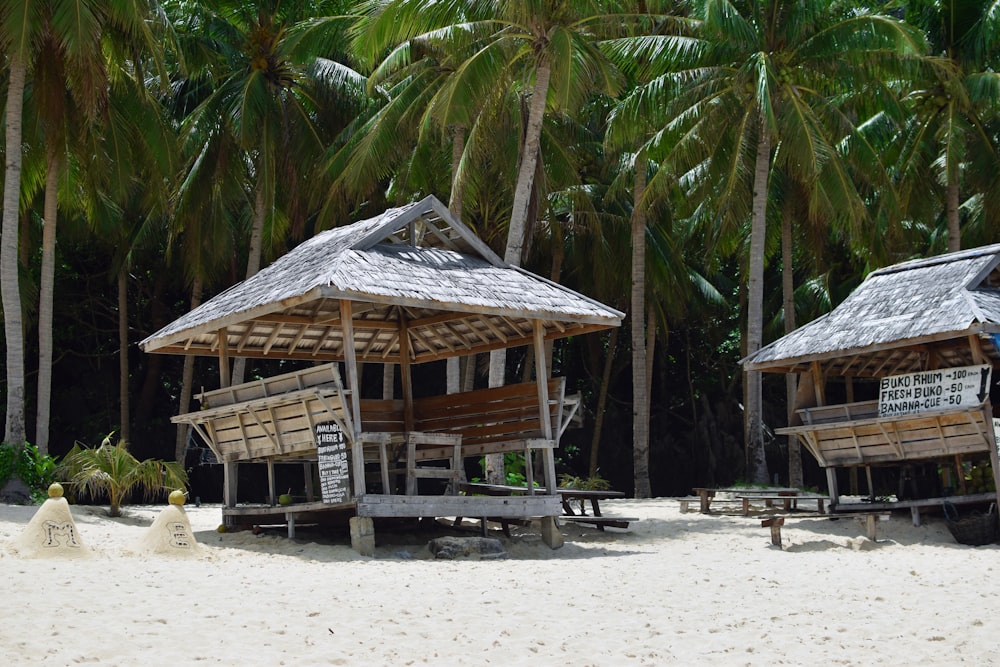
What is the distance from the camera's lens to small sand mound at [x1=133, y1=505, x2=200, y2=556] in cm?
1128

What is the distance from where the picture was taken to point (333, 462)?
12.7m

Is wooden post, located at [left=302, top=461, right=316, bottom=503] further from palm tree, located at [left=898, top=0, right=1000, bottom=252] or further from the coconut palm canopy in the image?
palm tree, located at [left=898, top=0, right=1000, bottom=252]

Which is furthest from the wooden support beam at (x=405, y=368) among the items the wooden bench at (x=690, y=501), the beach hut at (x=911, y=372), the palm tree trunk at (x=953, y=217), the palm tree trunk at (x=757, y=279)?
the palm tree trunk at (x=953, y=217)

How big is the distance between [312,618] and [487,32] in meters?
Result: 13.0

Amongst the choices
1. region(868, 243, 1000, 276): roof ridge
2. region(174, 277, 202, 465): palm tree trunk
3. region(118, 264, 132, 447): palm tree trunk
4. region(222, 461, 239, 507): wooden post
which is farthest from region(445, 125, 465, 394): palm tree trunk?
region(118, 264, 132, 447): palm tree trunk

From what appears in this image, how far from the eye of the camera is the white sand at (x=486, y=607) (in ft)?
25.0

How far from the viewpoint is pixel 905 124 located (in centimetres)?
2369

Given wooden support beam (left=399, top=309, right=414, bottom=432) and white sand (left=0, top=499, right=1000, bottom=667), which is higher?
wooden support beam (left=399, top=309, right=414, bottom=432)

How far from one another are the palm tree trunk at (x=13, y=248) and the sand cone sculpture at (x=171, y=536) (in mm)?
7008

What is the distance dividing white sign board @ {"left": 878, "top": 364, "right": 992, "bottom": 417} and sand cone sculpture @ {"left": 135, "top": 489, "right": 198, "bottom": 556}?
30.2 feet

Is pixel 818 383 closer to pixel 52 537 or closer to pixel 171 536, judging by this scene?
pixel 171 536

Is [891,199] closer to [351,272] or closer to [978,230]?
[978,230]

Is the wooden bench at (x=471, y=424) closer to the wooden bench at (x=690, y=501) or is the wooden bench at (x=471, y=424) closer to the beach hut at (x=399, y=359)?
the beach hut at (x=399, y=359)

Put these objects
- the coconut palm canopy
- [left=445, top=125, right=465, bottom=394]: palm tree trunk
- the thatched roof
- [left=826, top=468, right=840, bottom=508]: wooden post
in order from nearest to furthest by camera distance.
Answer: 1. the coconut palm canopy
2. the thatched roof
3. [left=826, top=468, right=840, bottom=508]: wooden post
4. [left=445, top=125, right=465, bottom=394]: palm tree trunk
